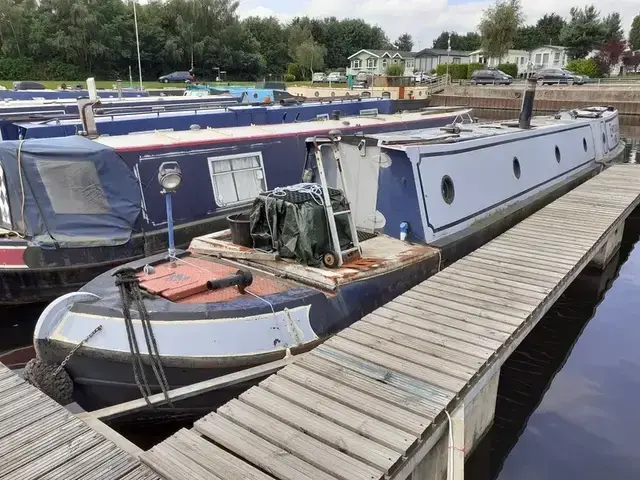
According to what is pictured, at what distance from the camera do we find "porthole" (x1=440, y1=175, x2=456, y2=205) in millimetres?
7309

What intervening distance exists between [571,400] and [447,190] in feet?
10.2

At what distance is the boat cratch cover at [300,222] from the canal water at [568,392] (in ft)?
7.15

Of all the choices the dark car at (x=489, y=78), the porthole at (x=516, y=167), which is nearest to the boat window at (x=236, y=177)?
the porthole at (x=516, y=167)

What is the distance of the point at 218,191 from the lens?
8844 mm

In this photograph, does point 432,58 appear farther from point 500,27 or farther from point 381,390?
point 381,390

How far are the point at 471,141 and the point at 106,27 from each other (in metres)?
52.7

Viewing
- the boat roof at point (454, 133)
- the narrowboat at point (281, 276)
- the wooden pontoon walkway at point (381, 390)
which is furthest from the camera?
the boat roof at point (454, 133)

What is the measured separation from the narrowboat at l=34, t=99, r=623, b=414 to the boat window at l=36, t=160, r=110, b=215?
1.00m

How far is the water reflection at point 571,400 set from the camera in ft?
16.6

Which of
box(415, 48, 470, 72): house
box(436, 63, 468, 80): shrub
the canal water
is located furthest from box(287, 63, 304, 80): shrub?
the canal water

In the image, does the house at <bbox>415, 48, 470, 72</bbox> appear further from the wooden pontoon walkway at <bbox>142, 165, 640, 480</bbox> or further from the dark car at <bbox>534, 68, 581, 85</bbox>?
the wooden pontoon walkway at <bbox>142, 165, 640, 480</bbox>

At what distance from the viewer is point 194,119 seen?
11836mm

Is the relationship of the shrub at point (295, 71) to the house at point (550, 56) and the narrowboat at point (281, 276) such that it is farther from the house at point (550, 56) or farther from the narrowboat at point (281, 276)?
the narrowboat at point (281, 276)

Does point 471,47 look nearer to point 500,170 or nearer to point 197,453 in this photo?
point 500,170
